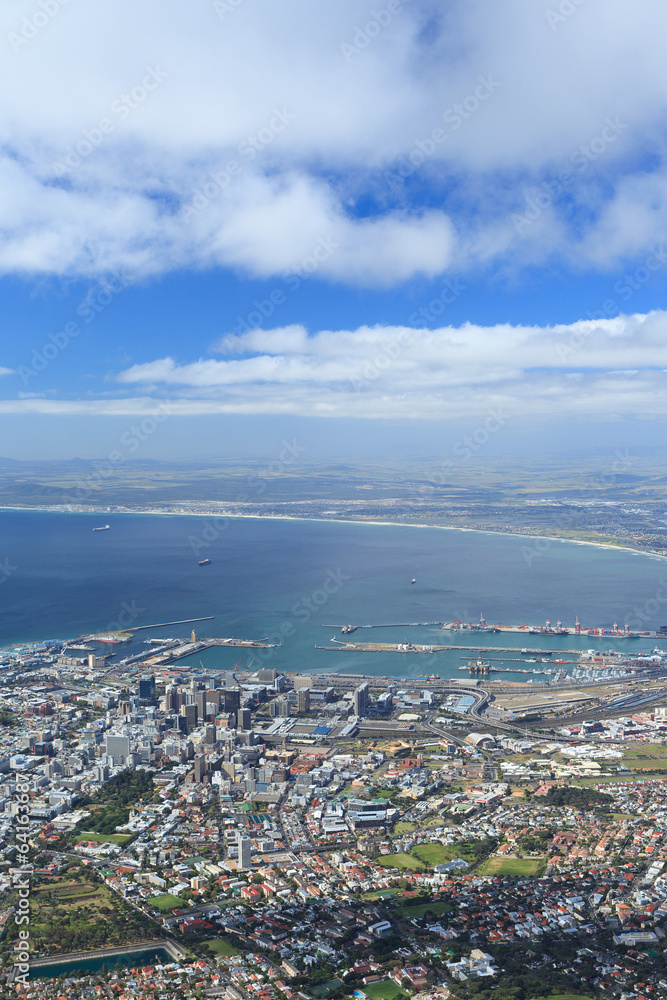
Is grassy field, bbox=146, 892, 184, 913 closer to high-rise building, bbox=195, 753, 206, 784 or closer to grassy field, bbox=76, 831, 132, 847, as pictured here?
grassy field, bbox=76, 831, 132, 847

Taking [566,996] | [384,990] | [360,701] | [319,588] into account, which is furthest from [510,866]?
[319,588]

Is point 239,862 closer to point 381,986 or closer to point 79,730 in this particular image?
point 381,986

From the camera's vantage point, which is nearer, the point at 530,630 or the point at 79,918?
the point at 79,918

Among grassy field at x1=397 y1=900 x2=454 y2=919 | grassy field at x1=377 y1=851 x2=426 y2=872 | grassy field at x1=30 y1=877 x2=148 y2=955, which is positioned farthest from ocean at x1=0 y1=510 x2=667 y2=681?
grassy field at x1=397 y1=900 x2=454 y2=919

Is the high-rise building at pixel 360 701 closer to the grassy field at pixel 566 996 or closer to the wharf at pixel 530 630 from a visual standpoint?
the wharf at pixel 530 630

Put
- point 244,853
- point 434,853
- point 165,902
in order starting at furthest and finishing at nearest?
1. point 434,853
2. point 244,853
3. point 165,902

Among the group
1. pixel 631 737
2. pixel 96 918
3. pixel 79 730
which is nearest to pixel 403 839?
pixel 96 918

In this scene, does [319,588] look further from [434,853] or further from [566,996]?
[566,996]

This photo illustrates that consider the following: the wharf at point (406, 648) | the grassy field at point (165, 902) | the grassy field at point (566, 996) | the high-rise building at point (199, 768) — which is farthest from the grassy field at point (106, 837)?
the wharf at point (406, 648)
